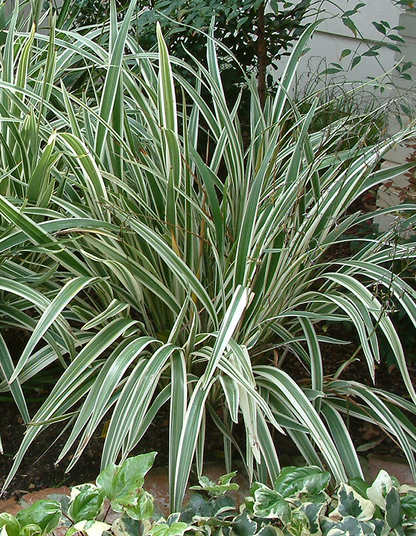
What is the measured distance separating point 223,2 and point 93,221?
1.36 meters

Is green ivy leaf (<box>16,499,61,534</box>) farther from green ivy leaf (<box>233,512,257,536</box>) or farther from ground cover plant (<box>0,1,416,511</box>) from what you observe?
green ivy leaf (<box>233,512,257,536</box>)

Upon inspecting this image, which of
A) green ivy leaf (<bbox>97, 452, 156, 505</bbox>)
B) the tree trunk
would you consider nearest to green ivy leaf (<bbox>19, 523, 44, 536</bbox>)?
green ivy leaf (<bbox>97, 452, 156, 505</bbox>)

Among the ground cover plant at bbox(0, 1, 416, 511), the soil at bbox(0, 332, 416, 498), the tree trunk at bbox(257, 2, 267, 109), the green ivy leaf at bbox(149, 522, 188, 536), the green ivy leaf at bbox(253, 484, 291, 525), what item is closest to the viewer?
the green ivy leaf at bbox(149, 522, 188, 536)

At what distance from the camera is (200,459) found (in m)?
1.50

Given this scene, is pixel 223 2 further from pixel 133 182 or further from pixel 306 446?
pixel 306 446

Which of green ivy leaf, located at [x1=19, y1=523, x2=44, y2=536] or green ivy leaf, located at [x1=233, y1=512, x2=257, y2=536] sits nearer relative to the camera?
green ivy leaf, located at [x1=19, y1=523, x2=44, y2=536]

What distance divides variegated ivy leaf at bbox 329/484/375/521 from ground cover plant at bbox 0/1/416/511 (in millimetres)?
65

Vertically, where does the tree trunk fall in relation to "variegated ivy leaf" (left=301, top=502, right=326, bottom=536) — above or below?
above

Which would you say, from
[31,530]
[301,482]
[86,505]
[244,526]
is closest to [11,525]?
[31,530]

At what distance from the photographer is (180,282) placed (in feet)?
5.48

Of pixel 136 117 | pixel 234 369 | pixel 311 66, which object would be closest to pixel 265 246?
pixel 234 369

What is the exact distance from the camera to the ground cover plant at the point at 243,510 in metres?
1.25

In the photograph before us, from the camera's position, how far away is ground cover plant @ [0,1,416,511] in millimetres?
1439

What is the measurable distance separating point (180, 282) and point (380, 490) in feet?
2.28
